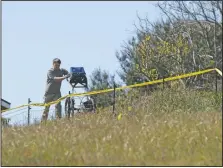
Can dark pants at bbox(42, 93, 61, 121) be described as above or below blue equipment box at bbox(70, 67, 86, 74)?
below

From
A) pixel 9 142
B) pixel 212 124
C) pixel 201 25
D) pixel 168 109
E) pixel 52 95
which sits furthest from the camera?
pixel 201 25

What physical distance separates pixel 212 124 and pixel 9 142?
3417 millimetres

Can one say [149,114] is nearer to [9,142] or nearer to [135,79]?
[9,142]

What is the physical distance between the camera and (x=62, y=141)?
29.8ft

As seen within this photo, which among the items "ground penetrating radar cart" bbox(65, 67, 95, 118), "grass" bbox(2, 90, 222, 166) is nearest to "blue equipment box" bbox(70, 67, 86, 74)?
"ground penetrating radar cart" bbox(65, 67, 95, 118)

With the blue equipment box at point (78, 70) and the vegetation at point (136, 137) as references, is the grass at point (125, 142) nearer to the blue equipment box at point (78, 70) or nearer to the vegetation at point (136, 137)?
the vegetation at point (136, 137)

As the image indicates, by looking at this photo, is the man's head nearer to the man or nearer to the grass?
the man

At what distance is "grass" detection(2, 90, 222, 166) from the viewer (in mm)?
8086

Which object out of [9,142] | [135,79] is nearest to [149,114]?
[9,142]

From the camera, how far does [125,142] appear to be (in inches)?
340

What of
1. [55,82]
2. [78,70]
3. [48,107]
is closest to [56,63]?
[55,82]

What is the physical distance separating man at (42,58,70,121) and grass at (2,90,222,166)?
13.0 ft

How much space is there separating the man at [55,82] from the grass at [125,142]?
3.95 meters

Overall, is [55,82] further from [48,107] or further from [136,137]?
[136,137]
